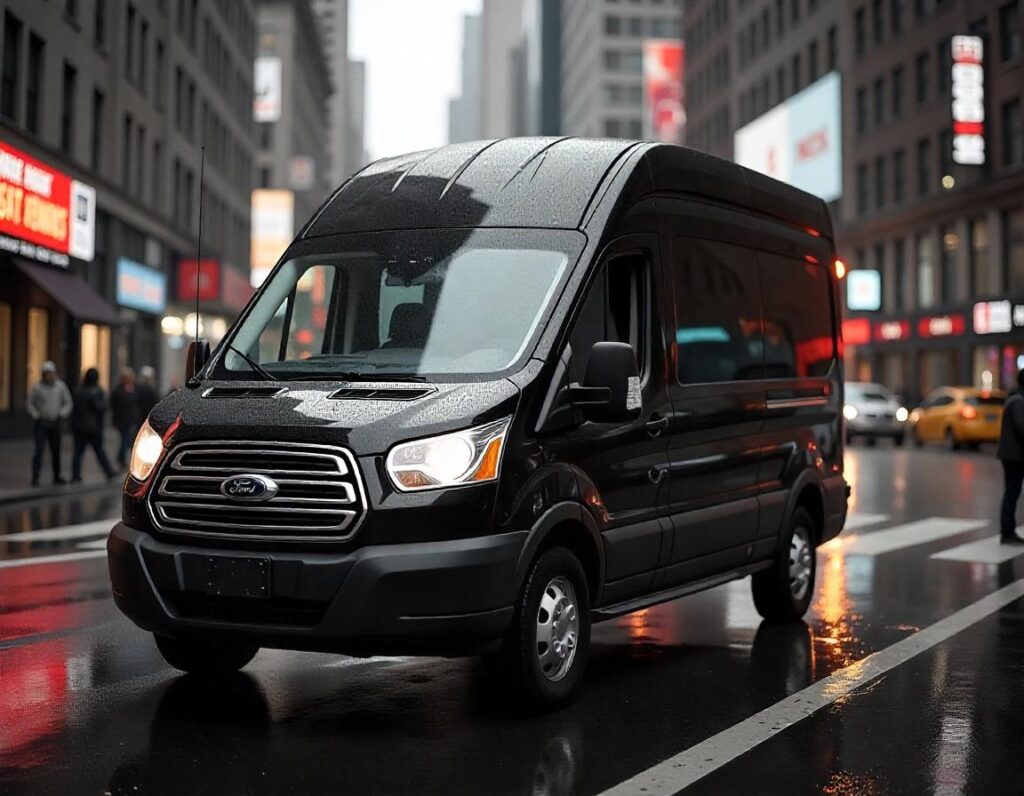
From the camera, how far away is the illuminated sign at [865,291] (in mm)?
56188

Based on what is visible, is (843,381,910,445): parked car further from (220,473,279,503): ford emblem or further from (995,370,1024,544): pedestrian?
(220,473,279,503): ford emblem

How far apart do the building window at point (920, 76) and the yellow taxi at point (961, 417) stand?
61.9 ft

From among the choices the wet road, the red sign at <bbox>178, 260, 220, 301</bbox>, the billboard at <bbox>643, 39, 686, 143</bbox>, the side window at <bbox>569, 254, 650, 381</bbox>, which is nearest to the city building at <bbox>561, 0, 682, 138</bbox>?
the billboard at <bbox>643, 39, 686, 143</bbox>

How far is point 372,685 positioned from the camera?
7.04m

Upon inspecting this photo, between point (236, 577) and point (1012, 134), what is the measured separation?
1734 inches

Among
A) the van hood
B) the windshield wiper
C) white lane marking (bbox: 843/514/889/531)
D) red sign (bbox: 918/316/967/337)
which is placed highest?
red sign (bbox: 918/316/967/337)

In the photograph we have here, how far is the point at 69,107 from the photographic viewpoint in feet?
111

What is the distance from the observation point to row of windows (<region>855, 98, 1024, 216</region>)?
45.5 meters

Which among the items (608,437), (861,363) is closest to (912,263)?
(861,363)

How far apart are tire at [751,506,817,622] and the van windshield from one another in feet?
10.4

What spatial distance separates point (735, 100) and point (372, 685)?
73.3m

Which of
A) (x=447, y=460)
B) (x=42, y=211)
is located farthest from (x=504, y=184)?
(x=42, y=211)

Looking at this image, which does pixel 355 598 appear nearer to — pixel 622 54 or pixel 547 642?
pixel 547 642

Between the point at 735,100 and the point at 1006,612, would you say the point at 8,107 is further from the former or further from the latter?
the point at 735,100
